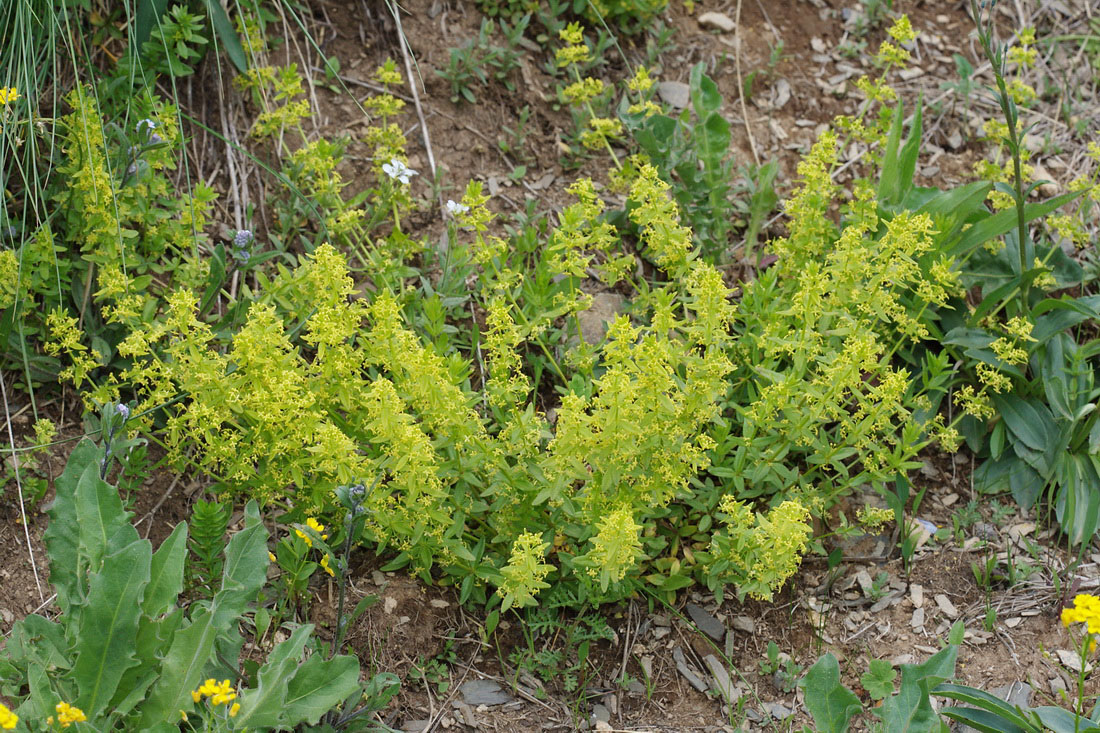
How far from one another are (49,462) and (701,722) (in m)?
1.96

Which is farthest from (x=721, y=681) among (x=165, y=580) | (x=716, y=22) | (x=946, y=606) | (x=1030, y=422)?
(x=716, y=22)

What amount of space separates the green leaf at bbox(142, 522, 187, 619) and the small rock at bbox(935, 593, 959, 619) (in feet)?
6.96

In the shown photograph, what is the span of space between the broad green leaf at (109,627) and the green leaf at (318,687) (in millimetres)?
361

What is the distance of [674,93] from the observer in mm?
4504

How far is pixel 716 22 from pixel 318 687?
353cm

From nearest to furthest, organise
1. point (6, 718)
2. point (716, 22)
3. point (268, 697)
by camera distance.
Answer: point (6, 718), point (268, 697), point (716, 22)

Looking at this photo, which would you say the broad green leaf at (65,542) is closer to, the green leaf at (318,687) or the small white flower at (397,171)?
the green leaf at (318,687)

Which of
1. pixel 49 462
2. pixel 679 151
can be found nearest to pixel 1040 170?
pixel 679 151

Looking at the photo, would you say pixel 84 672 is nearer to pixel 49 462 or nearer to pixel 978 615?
pixel 49 462

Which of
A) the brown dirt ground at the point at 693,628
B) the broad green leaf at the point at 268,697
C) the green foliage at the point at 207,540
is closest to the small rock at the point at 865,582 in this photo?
the brown dirt ground at the point at 693,628

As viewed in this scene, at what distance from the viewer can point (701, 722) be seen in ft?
9.29

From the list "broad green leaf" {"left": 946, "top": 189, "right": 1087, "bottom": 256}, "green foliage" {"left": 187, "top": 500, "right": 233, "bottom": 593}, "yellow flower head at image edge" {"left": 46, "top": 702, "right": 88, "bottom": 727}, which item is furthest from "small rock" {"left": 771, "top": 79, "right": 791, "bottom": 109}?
"yellow flower head at image edge" {"left": 46, "top": 702, "right": 88, "bottom": 727}

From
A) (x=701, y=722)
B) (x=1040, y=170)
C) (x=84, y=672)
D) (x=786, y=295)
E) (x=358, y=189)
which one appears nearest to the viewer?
(x=84, y=672)

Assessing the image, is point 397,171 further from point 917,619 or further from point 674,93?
point 917,619
